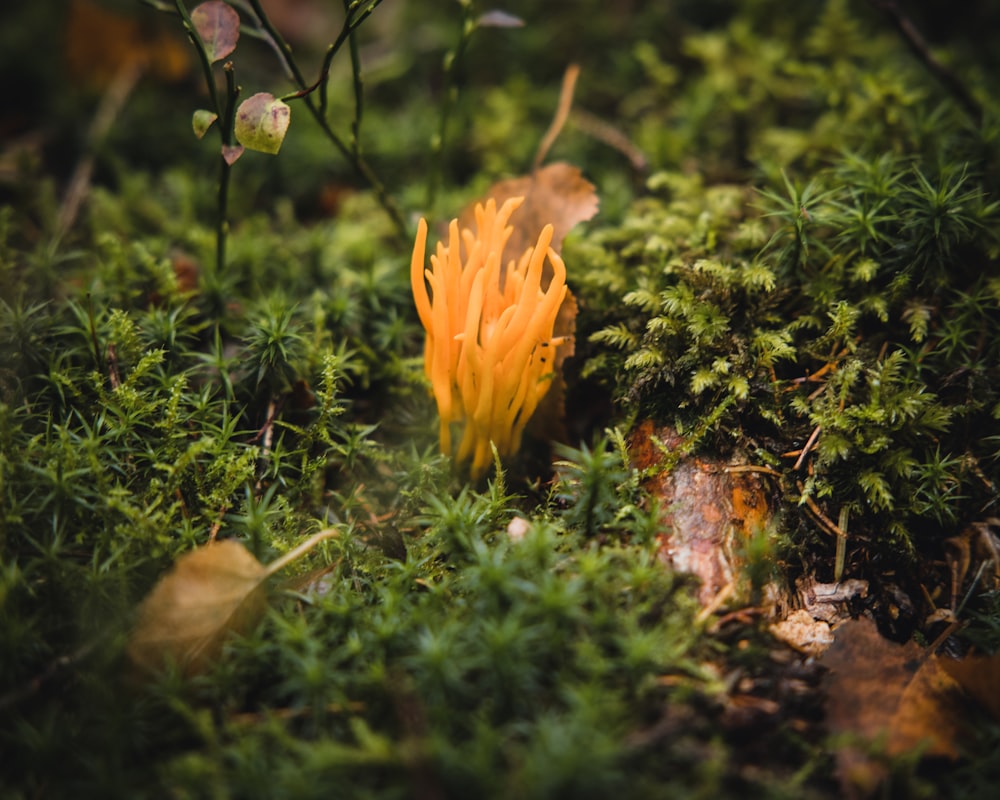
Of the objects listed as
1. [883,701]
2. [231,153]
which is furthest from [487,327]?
[883,701]

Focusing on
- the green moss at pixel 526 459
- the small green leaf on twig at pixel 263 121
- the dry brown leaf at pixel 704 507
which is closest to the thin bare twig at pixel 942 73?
the green moss at pixel 526 459

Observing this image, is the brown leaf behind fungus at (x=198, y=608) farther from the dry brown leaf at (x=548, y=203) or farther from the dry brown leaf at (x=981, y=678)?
the dry brown leaf at (x=981, y=678)

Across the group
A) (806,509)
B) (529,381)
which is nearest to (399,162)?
(529,381)

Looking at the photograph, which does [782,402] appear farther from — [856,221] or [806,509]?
[856,221]

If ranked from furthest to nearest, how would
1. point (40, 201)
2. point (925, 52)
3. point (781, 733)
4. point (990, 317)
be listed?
point (40, 201) < point (925, 52) < point (990, 317) < point (781, 733)

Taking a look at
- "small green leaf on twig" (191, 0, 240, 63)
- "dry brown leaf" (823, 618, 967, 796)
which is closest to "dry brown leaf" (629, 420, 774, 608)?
"dry brown leaf" (823, 618, 967, 796)

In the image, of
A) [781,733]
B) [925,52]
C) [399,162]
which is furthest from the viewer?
[399,162]

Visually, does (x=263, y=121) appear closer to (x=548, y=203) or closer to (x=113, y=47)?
(x=548, y=203)
